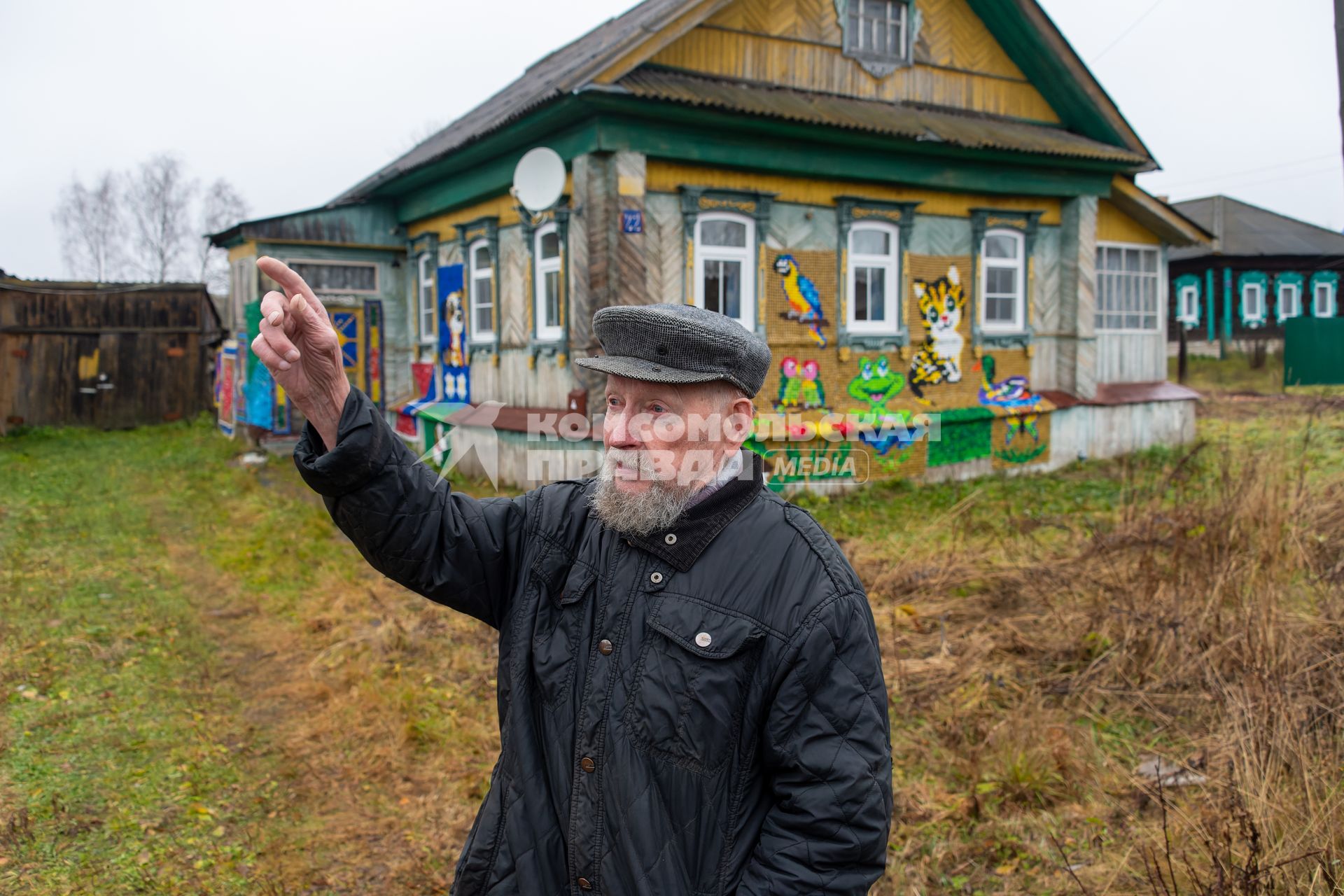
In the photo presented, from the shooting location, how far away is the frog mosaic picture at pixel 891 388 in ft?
34.4

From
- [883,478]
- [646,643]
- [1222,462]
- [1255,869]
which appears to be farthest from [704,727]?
[883,478]

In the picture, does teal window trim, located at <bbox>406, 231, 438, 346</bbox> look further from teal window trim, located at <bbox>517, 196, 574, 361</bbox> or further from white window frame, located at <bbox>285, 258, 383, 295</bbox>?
teal window trim, located at <bbox>517, 196, 574, 361</bbox>

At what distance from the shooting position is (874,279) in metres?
11.2

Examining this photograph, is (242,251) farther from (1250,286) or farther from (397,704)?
(1250,286)

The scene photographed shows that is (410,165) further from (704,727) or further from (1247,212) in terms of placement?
(1247,212)

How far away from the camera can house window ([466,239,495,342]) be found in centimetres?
1188

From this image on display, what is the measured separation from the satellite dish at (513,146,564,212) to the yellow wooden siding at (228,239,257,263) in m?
5.73

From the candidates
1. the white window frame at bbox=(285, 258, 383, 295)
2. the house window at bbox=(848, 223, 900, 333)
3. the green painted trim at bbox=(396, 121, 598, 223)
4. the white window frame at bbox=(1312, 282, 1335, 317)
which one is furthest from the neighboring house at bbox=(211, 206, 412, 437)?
the white window frame at bbox=(1312, 282, 1335, 317)

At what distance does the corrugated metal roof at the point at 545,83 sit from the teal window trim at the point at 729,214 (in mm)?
1563

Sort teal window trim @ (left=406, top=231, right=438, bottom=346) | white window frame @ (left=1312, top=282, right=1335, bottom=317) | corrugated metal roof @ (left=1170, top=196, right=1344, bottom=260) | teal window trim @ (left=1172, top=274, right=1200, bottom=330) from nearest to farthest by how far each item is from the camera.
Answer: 1. teal window trim @ (left=406, top=231, right=438, bottom=346)
2. corrugated metal roof @ (left=1170, top=196, right=1344, bottom=260)
3. teal window trim @ (left=1172, top=274, right=1200, bottom=330)
4. white window frame @ (left=1312, top=282, right=1335, bottom=317)

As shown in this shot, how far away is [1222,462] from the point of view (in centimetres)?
633

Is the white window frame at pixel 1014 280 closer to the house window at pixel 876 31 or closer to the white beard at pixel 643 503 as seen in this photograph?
the house window at pixel 876 31

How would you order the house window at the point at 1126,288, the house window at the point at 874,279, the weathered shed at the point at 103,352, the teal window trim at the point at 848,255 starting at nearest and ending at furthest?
the teal window trim at the point at 848,255, the house window at the point at 874,279, the house window at the point at 1126,288, the weathered shed at the point at 103,352

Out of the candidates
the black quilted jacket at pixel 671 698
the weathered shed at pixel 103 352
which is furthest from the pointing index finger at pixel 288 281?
the weathered shed at pixel 103 352
